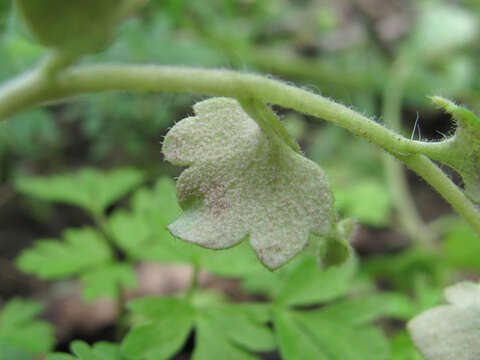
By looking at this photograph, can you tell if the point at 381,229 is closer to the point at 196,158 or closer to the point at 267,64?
the point at 267,64

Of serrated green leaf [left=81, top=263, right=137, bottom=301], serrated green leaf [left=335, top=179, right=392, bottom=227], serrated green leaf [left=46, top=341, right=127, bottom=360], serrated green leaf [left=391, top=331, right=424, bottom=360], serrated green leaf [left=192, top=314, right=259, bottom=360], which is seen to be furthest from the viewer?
serrated green leaf [left=335, top=179, right=392, bottom=227]

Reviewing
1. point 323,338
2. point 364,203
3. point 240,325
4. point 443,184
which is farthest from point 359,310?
point 364,203

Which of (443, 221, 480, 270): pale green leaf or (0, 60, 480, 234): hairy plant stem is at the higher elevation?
(443, 221, 480, 270): pale green leaf

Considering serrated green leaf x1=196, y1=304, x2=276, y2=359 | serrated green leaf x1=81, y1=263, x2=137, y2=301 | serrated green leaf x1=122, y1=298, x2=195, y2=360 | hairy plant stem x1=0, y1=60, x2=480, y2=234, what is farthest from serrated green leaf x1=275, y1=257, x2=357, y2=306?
hairy plant stem x1=0, y1=60, x2=480, y2=234

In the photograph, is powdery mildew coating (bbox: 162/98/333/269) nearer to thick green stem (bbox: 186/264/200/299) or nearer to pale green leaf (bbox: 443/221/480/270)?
thick green stem (bbox: 186/264/200/299)

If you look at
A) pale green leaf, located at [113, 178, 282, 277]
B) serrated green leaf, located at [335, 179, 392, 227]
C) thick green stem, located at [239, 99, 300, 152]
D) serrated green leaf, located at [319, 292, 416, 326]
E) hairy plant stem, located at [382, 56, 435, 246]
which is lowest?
serrated green leaf, located at [319, 292, 416, 326]

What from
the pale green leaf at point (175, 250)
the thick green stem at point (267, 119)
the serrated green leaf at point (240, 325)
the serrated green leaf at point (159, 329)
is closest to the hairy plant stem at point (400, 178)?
the pale green leaf at point (175, 250)

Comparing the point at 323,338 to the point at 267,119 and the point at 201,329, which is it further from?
the point at 267,119
